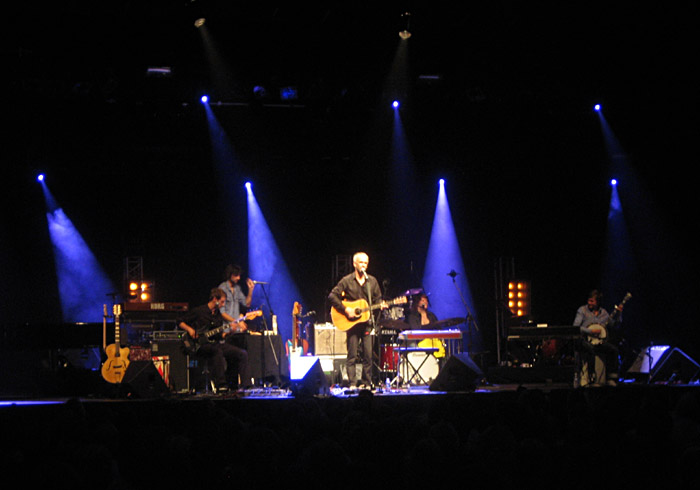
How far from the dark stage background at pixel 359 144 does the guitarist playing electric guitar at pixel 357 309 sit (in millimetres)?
3881

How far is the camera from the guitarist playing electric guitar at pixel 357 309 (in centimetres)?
1095

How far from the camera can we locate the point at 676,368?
12.0 m

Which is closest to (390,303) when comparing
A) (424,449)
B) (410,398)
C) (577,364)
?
(410,398)

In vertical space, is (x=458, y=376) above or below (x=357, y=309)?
below

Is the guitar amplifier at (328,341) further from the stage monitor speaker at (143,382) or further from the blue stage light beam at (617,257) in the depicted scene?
the blue stage light beam at (617,257)

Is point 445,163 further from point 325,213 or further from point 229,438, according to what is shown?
point 229,438

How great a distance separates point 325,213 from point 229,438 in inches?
485

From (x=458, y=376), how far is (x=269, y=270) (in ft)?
22.5

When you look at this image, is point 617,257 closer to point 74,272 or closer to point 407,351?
point 407,351

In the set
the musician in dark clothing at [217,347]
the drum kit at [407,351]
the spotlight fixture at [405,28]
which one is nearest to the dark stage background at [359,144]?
the spotlight fixture at [405,28]

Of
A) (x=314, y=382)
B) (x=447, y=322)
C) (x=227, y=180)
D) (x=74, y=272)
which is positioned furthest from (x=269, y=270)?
(x=314, y=382)

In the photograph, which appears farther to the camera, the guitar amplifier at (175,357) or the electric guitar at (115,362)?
the electric guitar at (115,362)

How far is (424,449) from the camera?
10.1 ft

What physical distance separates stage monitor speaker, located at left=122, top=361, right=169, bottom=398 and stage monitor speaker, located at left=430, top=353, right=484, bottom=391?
3.80m
